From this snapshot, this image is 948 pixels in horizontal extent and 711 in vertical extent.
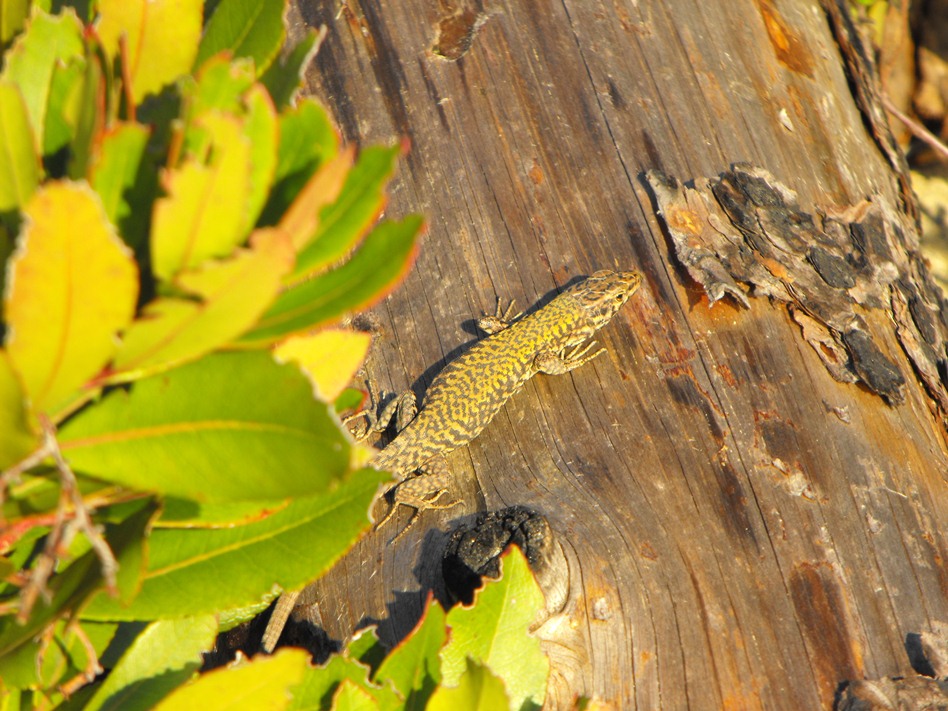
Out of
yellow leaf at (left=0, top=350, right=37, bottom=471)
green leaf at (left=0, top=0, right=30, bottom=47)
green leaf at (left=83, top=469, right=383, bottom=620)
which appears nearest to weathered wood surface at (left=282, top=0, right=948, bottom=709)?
green leaf at (left=83, top=469, right=383, bottom=620)

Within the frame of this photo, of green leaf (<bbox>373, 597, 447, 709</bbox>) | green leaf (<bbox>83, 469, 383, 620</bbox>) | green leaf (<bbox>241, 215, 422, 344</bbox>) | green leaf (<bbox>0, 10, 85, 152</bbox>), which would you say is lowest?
green leaf (<bbox>373, 597, 447, 709</bbox>)

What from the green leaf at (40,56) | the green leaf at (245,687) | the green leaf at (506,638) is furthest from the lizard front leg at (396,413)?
the green leaf at (40,56)

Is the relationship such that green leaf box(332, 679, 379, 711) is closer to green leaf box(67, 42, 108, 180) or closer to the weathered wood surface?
the weathered wood surface

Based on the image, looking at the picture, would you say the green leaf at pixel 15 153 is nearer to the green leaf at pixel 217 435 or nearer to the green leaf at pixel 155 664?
the green leaf at pixel 217 435

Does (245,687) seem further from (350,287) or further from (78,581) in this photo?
(350,287)

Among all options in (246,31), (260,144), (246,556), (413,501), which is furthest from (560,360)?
(260,144)
